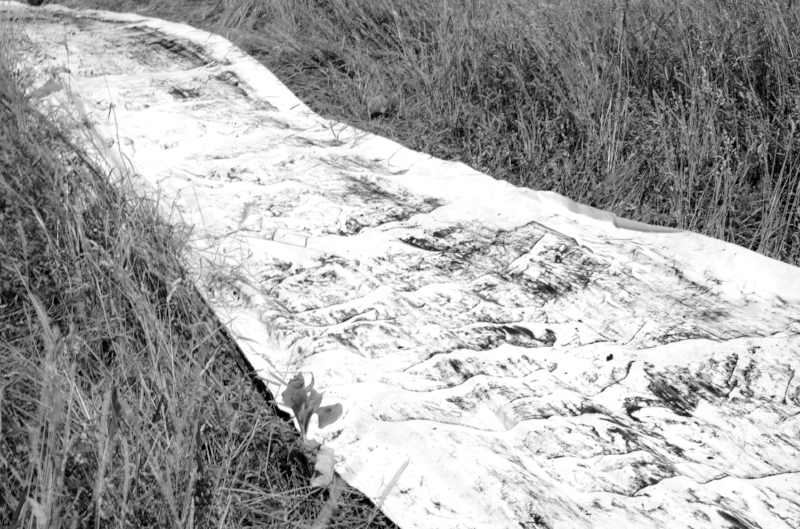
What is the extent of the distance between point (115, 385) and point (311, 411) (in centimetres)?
42

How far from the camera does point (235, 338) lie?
1804 mm

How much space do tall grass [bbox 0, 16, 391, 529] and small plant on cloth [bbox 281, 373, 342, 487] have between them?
1.2 inches

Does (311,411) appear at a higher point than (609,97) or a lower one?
lower

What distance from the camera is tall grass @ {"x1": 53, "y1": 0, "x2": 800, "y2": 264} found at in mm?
2428

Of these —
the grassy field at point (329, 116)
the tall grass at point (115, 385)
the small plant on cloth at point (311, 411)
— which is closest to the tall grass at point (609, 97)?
the grassy field at point (329, 116)

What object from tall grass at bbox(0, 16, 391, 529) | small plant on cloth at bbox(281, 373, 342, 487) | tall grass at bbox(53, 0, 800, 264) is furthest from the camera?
tall grass at bbox(53, 0, 800, 264)

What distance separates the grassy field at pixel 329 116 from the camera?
49.3 inches

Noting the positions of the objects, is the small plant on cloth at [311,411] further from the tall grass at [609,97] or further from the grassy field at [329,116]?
the tall grass at [609,97]

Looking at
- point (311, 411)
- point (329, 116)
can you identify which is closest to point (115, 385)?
point (311, 411)

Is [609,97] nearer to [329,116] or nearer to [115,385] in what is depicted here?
[329,116]

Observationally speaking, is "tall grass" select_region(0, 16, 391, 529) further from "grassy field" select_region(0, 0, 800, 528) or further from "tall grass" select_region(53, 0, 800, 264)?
"tall grass" select_region(53, 0, 800, 264)

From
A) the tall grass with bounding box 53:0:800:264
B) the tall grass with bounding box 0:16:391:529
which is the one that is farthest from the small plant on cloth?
the tall grass with bounding box 53:0:800:264

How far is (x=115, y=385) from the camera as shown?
146 cm

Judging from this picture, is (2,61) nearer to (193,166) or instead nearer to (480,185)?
(193,166)
